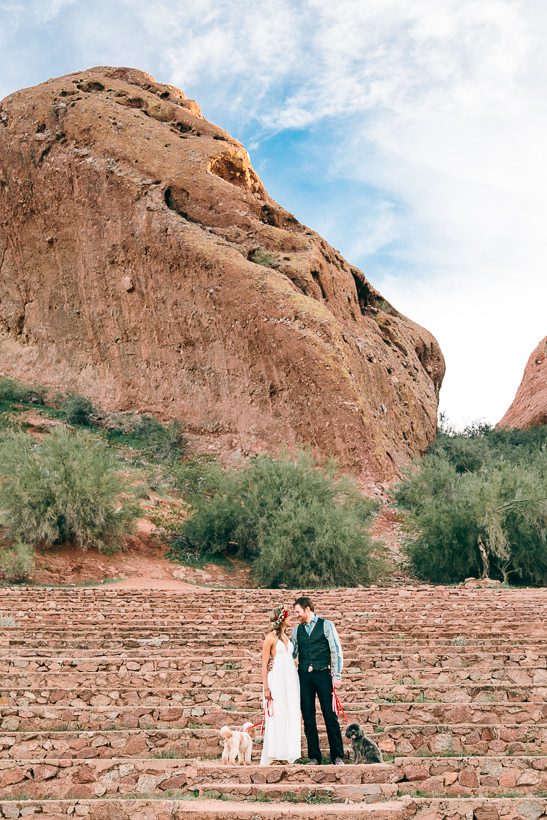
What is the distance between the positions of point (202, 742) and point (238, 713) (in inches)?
23.5

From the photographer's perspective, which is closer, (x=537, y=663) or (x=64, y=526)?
(x=537, y=663)

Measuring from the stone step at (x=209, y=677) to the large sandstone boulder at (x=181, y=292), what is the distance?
48.0ft

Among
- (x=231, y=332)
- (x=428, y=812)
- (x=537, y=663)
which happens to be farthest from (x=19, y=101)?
(x=428, y=812)

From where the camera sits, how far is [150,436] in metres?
25.1

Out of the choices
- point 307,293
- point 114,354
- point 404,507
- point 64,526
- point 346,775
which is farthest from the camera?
point 114,354

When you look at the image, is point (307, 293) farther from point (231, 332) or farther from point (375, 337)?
point (375, 337)

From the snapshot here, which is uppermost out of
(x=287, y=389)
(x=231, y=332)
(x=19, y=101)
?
(x=19, y=101)

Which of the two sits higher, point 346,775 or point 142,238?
point 142,238

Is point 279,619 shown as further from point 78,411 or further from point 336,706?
point 78,411

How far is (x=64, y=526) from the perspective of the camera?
1819cm

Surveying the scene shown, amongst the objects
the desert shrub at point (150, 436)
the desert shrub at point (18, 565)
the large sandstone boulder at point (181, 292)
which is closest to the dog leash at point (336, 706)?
the desert shrub at point (18, 565)

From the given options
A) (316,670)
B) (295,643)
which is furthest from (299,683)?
(295,643)

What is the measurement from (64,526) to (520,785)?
42.9ft

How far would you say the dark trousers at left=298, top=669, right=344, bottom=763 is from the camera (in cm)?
674
